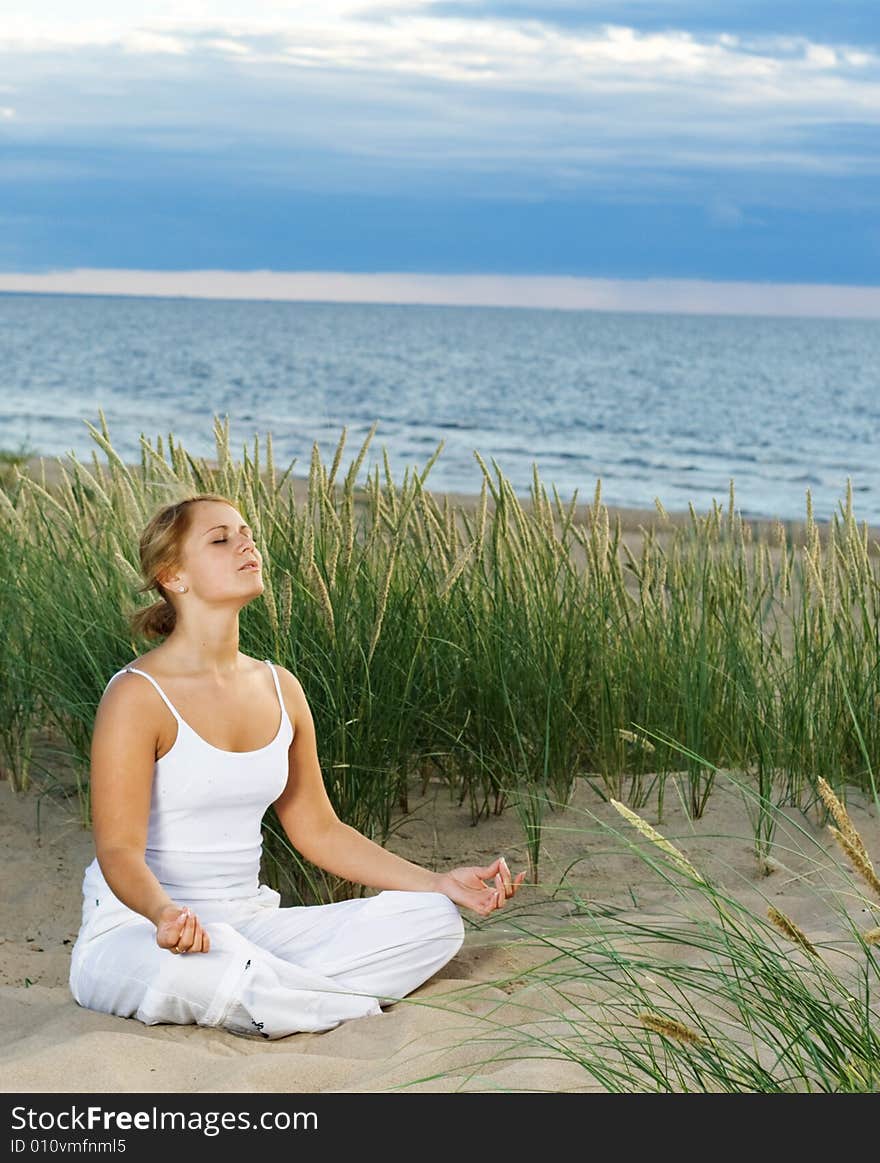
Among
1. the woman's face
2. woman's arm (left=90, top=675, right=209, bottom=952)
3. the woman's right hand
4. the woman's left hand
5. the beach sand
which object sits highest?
the woman's face

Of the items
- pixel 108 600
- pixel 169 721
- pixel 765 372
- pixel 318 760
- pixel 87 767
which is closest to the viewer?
pixel 169 721

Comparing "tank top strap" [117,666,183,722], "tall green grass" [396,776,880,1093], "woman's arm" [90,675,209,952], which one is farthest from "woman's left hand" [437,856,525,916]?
"tank top strap" [117,666,183,722]

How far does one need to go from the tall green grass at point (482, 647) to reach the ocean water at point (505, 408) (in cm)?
35

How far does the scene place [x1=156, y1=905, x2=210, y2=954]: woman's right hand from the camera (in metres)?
2.72

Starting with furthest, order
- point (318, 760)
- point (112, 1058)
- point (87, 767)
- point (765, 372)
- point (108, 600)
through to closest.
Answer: point (765, 372) → point (87, 767) → point (108, 600) → point (318, 760) → point (112, 1058)

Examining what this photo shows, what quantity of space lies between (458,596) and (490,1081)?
6.21 ft

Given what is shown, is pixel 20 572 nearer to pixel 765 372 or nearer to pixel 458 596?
Answer: pixel 458 596

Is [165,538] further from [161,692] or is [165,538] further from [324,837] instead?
[324,837]

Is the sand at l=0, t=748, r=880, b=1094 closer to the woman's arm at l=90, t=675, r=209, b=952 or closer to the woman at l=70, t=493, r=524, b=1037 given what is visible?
the woman at l=70, t=493, r=524, b=1037

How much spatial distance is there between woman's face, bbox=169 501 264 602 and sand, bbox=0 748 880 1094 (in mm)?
880

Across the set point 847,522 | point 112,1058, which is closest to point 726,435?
point 847,522

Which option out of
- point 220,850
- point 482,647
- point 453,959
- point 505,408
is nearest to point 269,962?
point 220,850

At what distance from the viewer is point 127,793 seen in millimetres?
2932

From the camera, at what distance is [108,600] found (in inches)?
155
